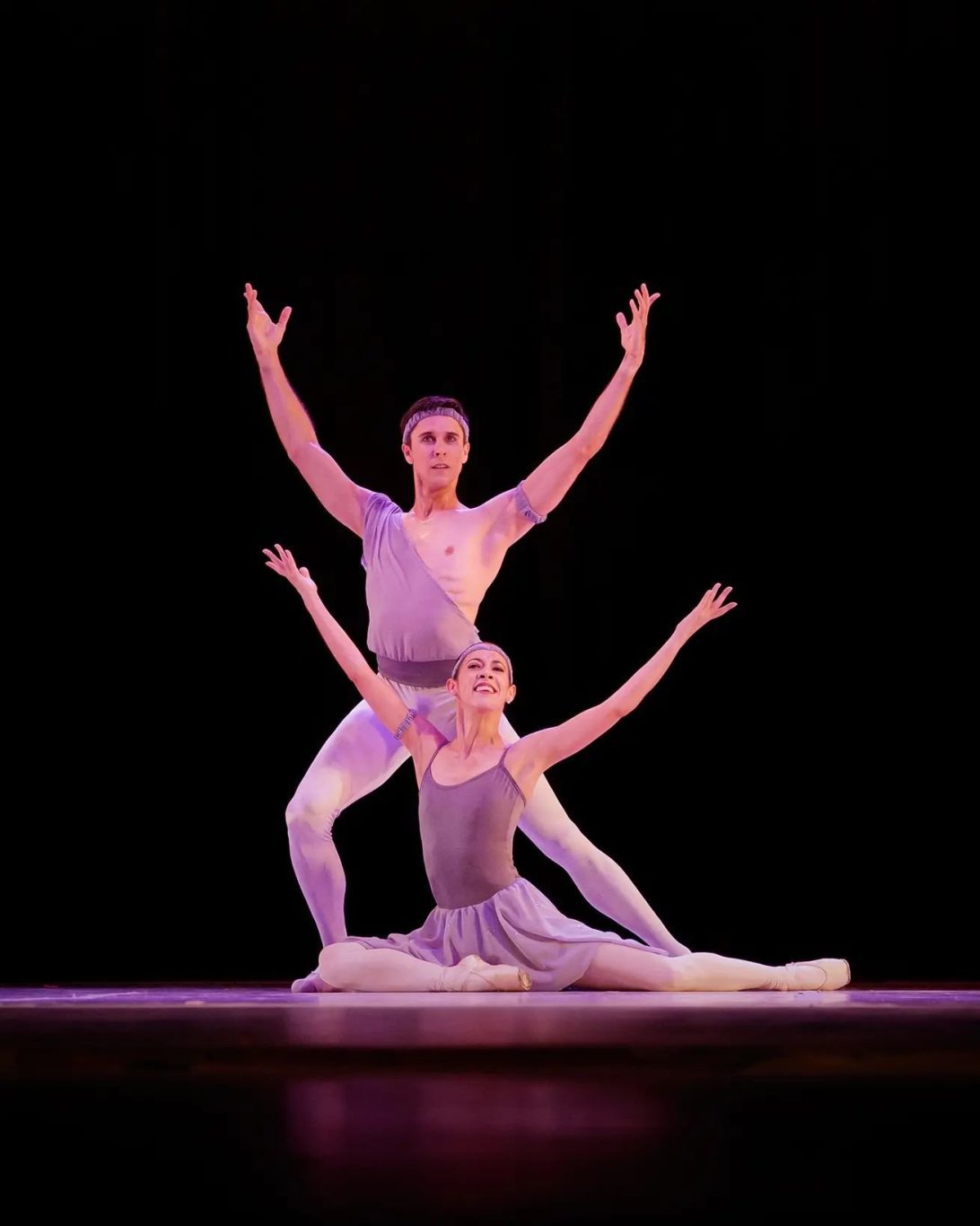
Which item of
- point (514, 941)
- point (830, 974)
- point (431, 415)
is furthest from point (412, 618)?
point (830, 974)

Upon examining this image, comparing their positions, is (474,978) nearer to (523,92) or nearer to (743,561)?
(743,561)

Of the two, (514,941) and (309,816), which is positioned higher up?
(309,816)

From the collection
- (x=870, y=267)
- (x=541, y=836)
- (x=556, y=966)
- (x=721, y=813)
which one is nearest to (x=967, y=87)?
(x=870, y=267)

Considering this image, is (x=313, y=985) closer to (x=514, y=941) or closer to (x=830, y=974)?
(x=514, y=941)

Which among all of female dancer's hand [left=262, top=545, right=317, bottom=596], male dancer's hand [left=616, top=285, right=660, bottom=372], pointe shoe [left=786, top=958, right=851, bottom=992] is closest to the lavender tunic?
female dancer's hand [left=262, top=545, right=317, bottom=596]

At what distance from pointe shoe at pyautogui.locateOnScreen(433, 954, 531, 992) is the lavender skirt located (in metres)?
0.10

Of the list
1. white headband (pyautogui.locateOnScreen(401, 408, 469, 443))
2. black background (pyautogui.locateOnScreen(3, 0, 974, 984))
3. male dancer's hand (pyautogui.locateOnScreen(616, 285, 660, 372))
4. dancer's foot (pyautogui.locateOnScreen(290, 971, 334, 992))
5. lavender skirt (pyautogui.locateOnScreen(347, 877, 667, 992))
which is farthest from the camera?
black background (pyautogui.locateOnScreen(3, 0, 974, 984))

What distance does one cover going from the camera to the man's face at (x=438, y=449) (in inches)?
138

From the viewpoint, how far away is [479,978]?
2943 mm

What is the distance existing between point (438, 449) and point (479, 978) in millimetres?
1202

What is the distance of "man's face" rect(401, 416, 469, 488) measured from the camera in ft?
11.5

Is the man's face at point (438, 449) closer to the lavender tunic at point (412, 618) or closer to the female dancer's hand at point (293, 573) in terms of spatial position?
the lavender tunic at point (412, 618)

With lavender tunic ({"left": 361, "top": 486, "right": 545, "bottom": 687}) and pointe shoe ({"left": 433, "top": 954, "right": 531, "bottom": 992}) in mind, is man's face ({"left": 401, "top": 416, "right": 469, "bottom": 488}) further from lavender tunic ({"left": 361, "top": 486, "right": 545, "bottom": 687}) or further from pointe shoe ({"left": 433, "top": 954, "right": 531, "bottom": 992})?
pointe shoe ({"left": 433, "top": 954, "right": 531, "bottom": 992})

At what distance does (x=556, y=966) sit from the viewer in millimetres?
3078
